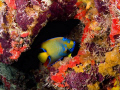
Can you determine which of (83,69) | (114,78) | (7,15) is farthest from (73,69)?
(7,15)

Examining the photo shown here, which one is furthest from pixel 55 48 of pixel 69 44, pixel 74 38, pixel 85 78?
pixel 85 78

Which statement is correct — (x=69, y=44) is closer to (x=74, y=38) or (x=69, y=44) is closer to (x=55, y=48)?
(x=55, y=48)

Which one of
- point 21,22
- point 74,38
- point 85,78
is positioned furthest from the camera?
point 74,38

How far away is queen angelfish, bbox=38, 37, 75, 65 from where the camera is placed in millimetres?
2648

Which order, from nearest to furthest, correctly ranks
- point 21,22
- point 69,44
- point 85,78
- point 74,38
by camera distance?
point 21,22
point 85,78
point 69,44
point 74,38

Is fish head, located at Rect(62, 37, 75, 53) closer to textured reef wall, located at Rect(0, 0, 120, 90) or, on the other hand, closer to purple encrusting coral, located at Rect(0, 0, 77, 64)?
textured reef wall, located at Rect(0, 0, 120, 90)

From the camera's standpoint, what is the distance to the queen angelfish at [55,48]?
2.65 m

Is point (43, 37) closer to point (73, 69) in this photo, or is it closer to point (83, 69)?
point (73, 69)

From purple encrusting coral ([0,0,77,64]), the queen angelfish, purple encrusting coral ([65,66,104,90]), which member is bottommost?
purple encrusting coral ([65,66,104,90])

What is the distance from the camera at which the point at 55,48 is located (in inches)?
107

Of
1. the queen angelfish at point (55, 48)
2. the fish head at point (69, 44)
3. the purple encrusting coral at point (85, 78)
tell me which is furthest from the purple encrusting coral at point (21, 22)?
the purple encrusting coral at point (85, 78)

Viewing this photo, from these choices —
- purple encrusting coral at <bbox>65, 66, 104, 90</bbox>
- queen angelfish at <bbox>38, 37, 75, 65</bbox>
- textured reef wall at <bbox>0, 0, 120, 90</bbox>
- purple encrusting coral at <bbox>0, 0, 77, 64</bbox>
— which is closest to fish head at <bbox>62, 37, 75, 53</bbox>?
queen angelfish at <bbox>38, 37, 75, 65</bbox>

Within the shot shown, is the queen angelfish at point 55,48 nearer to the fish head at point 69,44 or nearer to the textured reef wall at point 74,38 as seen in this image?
the fish head at point 69,44

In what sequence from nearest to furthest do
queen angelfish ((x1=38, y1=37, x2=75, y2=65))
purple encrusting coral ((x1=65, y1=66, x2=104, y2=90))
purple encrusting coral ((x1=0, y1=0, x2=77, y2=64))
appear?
purple encrusting coral ((x1=0, y1=0, x2=77, y2=64)), purple encrusting coral ((x1=65, y1=66, x2=104, y2=90)), queen angelfish ((x1=38, y1=37, x2=75, y2=65))
